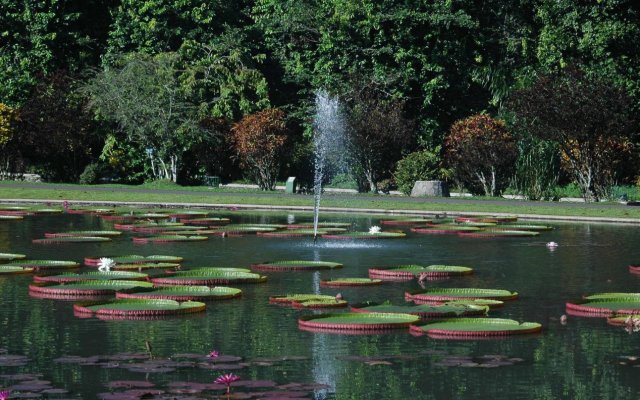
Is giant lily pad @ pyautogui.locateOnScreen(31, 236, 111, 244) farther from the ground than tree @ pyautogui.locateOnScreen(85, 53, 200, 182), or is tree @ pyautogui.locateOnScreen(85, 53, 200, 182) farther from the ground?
tree @ pyautogui.locateOnScreen(85, 53, 200, 182)

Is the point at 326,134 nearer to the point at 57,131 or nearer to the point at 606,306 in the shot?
the point at 57,131

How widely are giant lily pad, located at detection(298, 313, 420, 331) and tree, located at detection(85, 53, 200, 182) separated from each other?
1382 inches

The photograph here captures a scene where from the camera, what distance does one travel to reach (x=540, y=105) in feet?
140

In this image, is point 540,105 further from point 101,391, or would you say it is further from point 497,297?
point 101,391

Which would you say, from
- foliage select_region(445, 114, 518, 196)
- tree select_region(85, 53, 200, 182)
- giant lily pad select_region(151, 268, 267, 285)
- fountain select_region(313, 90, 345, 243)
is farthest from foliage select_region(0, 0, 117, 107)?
giant lily pad select_region(151, 268, 267, 285)

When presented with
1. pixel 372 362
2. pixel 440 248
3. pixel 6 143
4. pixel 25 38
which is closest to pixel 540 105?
pixel 440 248

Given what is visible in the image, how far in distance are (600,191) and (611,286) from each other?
23.5 metres

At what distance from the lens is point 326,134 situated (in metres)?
51.3

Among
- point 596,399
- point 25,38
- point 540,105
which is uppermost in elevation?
point 25,38

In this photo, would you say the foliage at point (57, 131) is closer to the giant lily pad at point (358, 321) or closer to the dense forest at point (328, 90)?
the dense forest at point (328, 90)

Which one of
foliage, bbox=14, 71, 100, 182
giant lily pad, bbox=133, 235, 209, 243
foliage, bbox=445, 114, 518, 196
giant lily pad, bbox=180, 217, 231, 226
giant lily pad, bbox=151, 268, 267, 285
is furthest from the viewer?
foliage, bbox=14, 71, 100, 182

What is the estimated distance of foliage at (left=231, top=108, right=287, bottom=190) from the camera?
4900cm

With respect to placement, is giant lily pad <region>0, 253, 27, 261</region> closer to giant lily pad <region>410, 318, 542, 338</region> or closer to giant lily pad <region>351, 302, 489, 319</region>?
giant lily pad <region>351, 302, 489, 319</region>

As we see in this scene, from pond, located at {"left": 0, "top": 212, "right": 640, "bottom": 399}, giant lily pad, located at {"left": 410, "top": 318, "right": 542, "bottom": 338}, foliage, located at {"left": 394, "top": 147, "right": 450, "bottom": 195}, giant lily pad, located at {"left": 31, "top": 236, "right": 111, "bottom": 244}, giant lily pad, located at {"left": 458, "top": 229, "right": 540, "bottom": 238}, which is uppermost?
foliage, located at {"left": 394, "top": 147, "right": 450, "bottom": 195}
